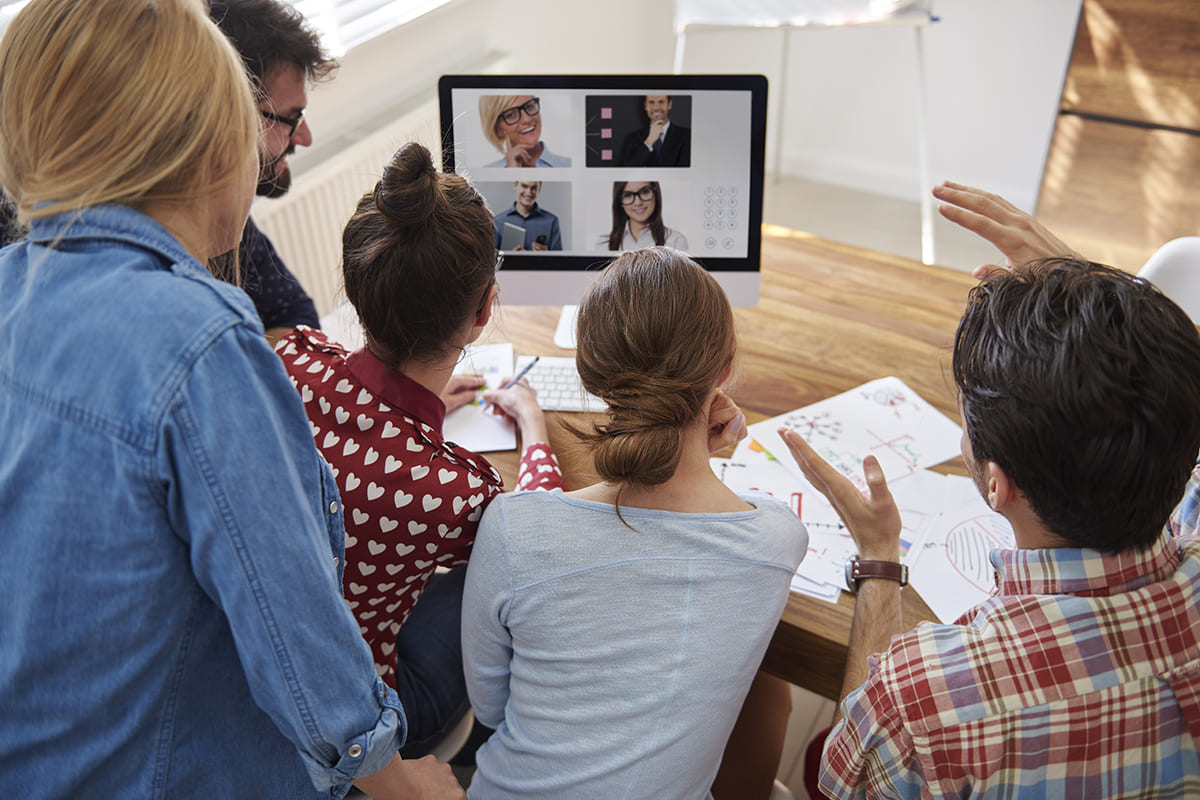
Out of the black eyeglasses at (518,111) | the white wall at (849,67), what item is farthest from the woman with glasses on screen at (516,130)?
the white wall at (849,67)

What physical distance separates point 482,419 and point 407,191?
1.59 feet

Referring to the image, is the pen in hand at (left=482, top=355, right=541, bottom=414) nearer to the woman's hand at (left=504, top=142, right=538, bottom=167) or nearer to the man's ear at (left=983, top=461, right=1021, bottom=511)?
the woman's hand at (left=504, top=142, right=538, bottom=167)

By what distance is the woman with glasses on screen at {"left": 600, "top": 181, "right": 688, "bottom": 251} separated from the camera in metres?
1.56

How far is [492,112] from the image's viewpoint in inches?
59.7

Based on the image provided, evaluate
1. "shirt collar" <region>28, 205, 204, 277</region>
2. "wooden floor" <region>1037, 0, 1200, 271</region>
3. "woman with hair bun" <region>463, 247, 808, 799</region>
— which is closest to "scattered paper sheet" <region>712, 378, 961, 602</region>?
"woman with hair bun" <region>463, 247, 808, 799</region>

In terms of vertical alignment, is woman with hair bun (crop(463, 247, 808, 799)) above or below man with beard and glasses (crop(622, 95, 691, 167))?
below

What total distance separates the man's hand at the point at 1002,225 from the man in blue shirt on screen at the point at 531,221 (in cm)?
64

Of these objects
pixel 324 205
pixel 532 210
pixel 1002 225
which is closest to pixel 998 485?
pixel 1002 225

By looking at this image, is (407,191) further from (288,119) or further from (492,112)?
(288,119)

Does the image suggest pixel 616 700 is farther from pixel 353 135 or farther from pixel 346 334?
pixel 353 135

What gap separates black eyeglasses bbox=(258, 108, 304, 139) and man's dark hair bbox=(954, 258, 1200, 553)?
129 centimetres

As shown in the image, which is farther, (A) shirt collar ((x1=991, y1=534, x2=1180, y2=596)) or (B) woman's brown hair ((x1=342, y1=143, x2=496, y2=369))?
(B) woman's brown hair ((x1=342, y1=143, x2=496, y2=369))

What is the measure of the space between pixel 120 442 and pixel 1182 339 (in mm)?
906

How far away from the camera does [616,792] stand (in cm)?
98
